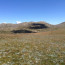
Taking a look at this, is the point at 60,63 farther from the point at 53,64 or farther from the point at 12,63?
the point at 12,63

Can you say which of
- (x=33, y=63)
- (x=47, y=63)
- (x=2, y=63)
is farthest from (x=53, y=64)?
(x=2, y=63)

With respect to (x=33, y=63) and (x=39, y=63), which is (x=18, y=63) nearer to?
(x=33, y=63)

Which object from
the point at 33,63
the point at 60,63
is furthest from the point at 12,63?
the point at 60,63

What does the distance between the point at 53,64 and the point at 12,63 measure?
19.2 feet

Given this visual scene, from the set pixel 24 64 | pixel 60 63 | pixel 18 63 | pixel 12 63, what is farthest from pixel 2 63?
pixel 60 63

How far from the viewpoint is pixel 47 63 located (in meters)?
11.6

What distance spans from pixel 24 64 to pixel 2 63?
10.5 feet

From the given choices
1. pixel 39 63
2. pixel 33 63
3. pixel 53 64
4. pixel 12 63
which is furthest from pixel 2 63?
pixel 53 64

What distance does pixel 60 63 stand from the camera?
11.6 m

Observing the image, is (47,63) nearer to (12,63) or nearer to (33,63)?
(33,63)

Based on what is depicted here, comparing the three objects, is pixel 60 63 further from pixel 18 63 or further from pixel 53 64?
pixel 18 63

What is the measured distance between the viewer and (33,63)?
449 inches

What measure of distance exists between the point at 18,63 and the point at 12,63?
85 centimetres

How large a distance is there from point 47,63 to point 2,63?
21.3ft
